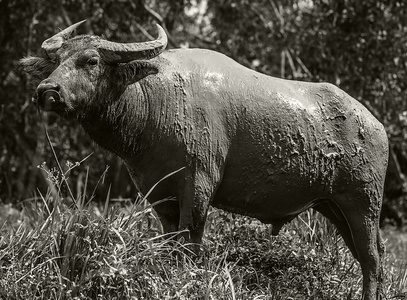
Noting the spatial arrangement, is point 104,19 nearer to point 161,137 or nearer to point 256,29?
point 256,29

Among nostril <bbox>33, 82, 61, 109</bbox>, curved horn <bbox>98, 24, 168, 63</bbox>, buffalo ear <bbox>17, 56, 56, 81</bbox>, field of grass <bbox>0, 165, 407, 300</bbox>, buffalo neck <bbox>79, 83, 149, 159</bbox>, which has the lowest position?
field of grass <bbox>0, 165, 407, 300</bbox>

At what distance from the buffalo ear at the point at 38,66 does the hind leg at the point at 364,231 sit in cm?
219

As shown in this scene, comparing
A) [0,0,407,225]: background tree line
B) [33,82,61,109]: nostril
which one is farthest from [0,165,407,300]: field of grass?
[0,0,407,225]: background tree line

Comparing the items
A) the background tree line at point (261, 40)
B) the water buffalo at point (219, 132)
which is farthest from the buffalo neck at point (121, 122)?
the background tree line at point (261, 40)

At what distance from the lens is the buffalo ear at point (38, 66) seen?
14.7 ft

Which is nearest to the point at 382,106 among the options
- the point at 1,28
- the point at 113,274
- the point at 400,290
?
the point at 400,290

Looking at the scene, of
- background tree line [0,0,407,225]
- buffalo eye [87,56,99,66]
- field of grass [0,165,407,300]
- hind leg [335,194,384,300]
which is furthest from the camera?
background tree line [0,0,407,225]

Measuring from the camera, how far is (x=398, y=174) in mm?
13102

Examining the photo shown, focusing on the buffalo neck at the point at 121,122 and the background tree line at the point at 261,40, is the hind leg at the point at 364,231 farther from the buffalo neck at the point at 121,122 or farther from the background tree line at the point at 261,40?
the background tree line at the point at 261,40

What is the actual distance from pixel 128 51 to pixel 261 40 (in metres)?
7.92

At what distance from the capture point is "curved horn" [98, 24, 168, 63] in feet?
13.8

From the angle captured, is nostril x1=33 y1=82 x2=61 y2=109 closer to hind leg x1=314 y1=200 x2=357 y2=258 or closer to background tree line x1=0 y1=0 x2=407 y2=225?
hind leg x1=314 y1=200 x2=357 y2=258

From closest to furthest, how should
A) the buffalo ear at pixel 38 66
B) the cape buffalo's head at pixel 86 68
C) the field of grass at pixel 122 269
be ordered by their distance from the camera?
the field of grass at pixel 122 269 < the cape buffalo's head at pixel 86 68 < the buffalo ear at pixel 38 66

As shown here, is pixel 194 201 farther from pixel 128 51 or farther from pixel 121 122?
pixel 128 51
